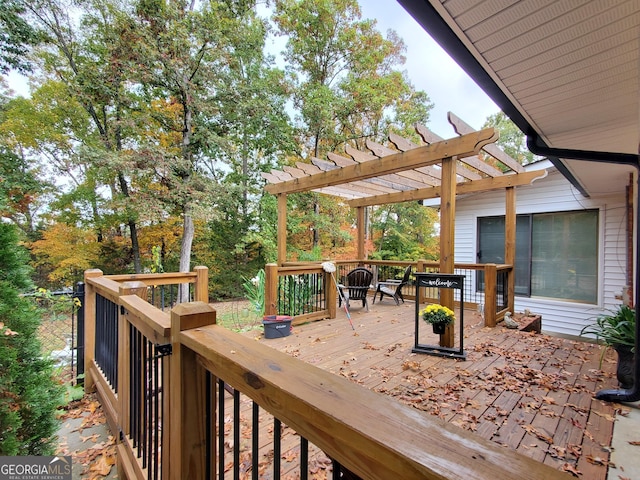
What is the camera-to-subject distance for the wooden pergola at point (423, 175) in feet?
11.9

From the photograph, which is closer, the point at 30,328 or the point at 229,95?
the point at 30,328

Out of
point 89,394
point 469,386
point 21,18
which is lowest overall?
point 89,394

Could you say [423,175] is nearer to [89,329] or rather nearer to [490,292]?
[490,292]

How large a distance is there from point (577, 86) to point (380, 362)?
3.04 meters

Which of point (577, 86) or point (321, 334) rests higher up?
point (577, 86)

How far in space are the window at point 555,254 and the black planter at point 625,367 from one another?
154 inches

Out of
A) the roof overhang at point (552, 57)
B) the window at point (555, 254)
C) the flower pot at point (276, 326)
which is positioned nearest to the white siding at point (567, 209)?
the window at point (555, 254)

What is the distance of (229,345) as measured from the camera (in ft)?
3.00

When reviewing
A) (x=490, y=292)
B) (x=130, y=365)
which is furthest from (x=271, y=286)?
(x=490, y=292)

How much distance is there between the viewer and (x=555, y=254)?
594 centimetres

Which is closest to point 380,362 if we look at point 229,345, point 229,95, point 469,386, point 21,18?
point 469,386

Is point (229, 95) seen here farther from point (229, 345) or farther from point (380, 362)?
point (229, 345)

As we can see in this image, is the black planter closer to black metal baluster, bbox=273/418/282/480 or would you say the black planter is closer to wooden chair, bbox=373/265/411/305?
black metal baluster, bbox=273/418/282/480

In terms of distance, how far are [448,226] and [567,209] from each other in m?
3.95
